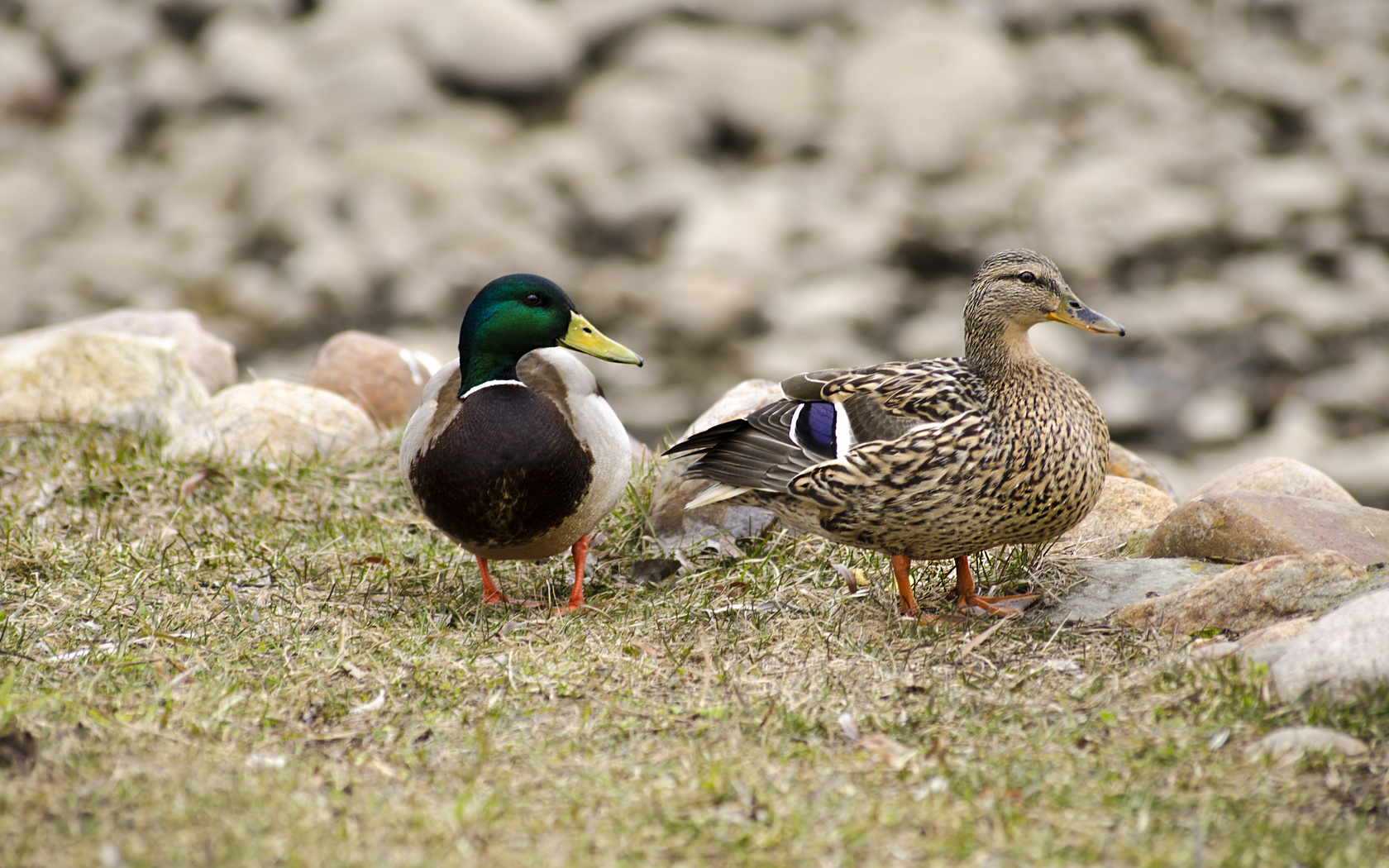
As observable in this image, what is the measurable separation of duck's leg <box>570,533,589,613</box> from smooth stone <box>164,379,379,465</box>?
1515 millimetres

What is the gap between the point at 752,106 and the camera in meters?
12.8

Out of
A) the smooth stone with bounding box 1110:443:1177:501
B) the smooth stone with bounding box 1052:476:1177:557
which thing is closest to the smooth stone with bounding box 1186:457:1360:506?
the smooth stone with bounding box 1052:476:1177:557

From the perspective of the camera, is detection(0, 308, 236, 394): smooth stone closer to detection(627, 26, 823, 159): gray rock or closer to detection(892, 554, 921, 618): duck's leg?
detection(892, 554, 921, 618): duck's leg

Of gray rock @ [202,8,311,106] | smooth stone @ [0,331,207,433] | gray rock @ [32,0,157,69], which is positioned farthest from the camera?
gray rock @ [32,0,157,69]

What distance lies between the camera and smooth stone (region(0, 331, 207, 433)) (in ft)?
16.7

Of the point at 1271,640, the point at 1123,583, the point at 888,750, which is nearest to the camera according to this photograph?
the point at 888,750

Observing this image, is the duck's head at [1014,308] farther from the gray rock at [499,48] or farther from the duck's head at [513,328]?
the gray rock at [499,48]

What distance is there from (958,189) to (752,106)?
2.28m

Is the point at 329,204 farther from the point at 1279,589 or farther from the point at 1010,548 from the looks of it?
the point at 1279,589

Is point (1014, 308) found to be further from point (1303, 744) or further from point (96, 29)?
point (96, 29)

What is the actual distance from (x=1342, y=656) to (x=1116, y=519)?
1.65m

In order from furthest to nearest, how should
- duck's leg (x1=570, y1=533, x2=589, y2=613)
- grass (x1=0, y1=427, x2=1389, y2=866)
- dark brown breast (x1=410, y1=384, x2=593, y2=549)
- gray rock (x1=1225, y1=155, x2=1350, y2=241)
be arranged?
gray rock (x1=1225, y1=155, x2=1350, y2=241) < duck's leg (x1=570, y1=533, x2=589, y2=613) < dark brown breast (x1=410, y1=384, x2=593, y2=549) < grass (x1=0, y1=427, x2=1389, y2=866)

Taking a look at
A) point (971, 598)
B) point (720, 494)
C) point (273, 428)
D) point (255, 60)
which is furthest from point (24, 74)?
point (971, 598)

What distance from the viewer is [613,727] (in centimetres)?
281
